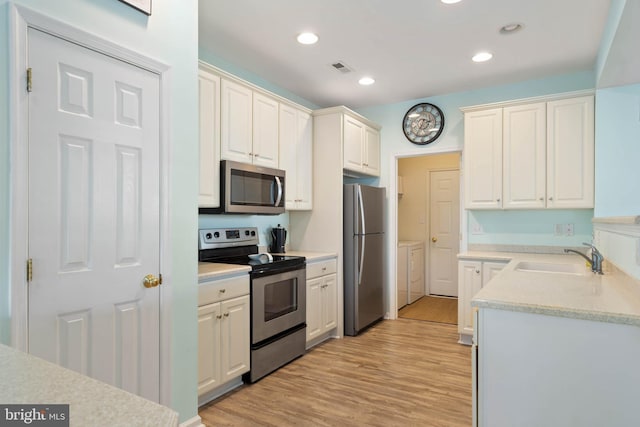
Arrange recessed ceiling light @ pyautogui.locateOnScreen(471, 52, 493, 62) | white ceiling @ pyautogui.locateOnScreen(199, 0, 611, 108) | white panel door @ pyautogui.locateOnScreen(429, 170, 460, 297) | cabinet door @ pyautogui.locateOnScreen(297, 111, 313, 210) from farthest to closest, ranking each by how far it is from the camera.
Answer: white panel door @ pyautogui.locateOnScreen(429, 170, 460, 297)
cabinet door @ pyautogui.locateOnScreen(297, 111, 313, 210)
recessed ceiling light @ pyautogui.locateOnScreen(471, 52, 493, 62)
white ceiling @ pyautogui.locateOnScreen(199, 0, 611, 108)

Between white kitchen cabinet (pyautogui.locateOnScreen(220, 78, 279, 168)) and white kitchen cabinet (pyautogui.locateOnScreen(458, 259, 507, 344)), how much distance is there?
2.10m

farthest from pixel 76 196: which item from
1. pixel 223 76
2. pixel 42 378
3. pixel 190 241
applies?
pixel 223 76

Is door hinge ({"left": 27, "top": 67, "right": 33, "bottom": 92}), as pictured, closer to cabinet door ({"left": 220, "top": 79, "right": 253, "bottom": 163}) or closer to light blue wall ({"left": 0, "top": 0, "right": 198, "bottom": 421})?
light blue wall ({"left": 0, "top": 0, "right": 198, "bottom": 421})

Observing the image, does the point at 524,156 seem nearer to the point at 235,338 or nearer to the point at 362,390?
the point at 362,390

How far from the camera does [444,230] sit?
243 inches

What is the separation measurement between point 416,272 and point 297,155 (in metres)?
2.97

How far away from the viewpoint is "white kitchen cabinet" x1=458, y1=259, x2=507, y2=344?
3.61m

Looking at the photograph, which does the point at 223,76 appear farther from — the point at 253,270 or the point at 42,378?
the point at 42,378

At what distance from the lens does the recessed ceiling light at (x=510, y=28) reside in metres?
2.76

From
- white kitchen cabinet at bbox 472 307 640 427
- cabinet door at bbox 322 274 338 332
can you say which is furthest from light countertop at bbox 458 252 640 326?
cabinet door at bbox 322 274 338 332

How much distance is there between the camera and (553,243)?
12.5 feet

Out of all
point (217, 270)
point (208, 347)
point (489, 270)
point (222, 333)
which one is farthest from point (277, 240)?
point (489, 270)

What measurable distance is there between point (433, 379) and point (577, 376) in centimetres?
159

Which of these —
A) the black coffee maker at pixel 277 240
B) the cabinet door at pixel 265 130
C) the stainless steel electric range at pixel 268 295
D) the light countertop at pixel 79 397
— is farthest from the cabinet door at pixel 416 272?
the light countertop at pixel 79 397
